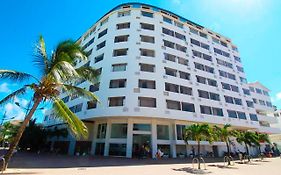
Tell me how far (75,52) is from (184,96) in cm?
1810

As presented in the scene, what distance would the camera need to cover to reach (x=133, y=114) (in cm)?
2200

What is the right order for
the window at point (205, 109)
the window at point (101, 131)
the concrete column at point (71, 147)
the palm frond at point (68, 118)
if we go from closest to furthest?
the palm frond at point (68, 118), the window at point (101, 131), the window at point (205, 109), the concrete column at point (71, 147)

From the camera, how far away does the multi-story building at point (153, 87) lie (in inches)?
929

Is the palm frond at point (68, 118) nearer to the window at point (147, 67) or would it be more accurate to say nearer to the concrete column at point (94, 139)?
the concrete column at point (94, 139)

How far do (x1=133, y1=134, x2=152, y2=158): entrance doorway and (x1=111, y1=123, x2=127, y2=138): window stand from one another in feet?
Result: 4.91

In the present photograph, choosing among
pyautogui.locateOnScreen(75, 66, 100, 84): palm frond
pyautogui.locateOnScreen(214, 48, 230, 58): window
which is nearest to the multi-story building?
pyautogui.locateOnScreen(214, 48, 230, 58): window

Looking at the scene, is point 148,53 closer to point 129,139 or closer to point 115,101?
point 115,101

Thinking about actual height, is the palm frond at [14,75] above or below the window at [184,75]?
below

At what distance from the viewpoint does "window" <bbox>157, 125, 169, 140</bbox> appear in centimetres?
2505

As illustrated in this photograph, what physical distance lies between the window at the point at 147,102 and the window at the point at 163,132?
3623mm

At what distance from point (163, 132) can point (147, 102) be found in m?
5.09

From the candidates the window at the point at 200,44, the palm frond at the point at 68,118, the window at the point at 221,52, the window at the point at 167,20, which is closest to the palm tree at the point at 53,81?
the palm frond at the point at 68,118

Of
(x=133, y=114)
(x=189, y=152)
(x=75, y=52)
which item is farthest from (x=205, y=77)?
(x=75, y=52)

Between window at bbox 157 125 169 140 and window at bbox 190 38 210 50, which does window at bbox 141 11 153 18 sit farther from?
window at bbox 157 125 169 140
